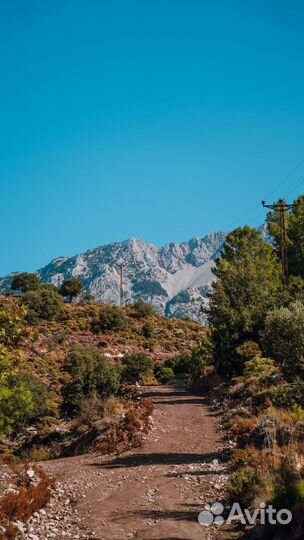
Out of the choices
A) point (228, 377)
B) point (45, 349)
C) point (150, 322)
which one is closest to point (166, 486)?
point (228, 377)

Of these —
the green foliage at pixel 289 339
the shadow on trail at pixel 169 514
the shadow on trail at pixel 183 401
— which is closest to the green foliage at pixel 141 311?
the shadow on trail at pixel 183 401


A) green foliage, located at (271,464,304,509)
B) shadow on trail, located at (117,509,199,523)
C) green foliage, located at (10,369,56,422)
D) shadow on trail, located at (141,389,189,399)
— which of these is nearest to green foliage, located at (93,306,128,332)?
shadow on trail, located at (141,389,189,399)

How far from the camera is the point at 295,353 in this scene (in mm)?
18219

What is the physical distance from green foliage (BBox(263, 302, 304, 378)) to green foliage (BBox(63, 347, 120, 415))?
68.9 feet

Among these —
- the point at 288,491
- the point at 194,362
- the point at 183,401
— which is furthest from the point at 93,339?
the point at 288,491

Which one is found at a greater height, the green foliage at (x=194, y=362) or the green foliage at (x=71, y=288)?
the green foliage at (x=71, y=288)

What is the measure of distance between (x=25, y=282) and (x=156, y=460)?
7932 cm

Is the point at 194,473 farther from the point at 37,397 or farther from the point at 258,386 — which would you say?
the point at 37,397

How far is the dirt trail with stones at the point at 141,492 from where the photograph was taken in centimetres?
1128

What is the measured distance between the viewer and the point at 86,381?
3966 centimetres

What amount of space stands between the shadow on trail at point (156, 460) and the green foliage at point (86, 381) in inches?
707

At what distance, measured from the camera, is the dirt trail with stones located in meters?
11.3

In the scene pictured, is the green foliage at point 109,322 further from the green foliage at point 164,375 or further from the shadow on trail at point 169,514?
the shadow on trail at point 169,514

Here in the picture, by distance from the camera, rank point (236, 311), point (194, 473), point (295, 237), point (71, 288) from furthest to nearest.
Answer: point (71, 288) < point (295, 237) < point (236, 311) < point (194, 473)
